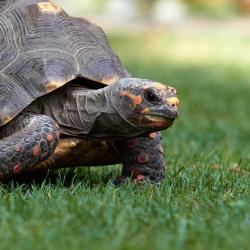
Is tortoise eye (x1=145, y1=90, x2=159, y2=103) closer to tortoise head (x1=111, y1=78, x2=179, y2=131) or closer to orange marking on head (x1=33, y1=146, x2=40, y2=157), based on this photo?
tortoise head (x1=111, y1=78, x2=179, y2=131)

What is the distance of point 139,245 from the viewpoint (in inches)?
128

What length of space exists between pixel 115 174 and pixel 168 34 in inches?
550

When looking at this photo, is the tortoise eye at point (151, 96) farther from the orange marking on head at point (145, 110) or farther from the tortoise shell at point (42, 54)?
the tortoise shell at point (42, 54)

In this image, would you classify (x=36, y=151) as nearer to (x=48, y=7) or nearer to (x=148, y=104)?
(x=148, y=104)

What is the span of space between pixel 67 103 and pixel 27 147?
607 millimetres

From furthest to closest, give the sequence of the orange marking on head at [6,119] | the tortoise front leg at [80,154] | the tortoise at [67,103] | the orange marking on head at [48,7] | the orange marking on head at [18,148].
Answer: the orange marking on head at [48,7] < the tortoise front leg at [80,154] < the orange marking on head at [6,119] < the tortoise at [67,103] < the orange marking on head at [18,148]

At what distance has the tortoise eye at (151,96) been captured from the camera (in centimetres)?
457

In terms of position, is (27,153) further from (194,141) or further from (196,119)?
(196,119)

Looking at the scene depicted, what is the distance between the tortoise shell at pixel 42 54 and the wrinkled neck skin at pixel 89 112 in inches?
6.5

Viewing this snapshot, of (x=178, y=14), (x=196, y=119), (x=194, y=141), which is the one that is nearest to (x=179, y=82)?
(x=196, y=119)

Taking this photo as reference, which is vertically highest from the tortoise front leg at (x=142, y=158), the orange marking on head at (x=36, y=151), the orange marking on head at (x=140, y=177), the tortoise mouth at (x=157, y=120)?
the tortoise mouth at (x=157, y=120)

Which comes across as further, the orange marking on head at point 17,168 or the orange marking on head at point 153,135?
the orange marking on head at point 153,135

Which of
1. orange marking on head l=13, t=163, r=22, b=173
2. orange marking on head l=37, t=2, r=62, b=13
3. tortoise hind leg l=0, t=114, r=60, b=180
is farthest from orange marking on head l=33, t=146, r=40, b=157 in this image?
orange marking on head l=37, t=2, r=62, b=13

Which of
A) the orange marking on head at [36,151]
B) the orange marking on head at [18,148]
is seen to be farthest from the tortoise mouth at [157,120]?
the orange marking on head at [18,148]
